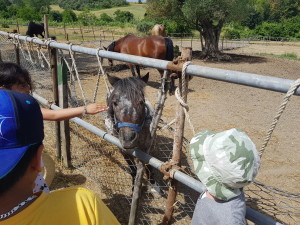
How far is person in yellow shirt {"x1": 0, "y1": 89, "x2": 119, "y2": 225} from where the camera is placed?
781mm

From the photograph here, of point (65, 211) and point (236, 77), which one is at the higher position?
point (236, 77)

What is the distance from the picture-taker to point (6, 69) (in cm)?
197

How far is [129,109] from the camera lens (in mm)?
2312

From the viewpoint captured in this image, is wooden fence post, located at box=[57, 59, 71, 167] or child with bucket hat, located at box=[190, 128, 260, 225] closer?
child with bucket hat, located at box=[190, 128, 260, 225]

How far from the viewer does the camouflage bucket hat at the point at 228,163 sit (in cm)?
114

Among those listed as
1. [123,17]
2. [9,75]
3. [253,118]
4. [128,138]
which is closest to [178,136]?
[128,138]

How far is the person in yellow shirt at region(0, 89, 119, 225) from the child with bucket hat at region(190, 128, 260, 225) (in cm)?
55

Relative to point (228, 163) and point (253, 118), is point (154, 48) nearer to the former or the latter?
point (253, 118)

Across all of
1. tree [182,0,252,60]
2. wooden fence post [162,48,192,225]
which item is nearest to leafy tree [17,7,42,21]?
tree [182,0,252,60]

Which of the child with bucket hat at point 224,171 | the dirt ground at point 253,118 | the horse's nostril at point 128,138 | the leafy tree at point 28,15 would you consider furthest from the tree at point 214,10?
the leafy tree at point 28,15

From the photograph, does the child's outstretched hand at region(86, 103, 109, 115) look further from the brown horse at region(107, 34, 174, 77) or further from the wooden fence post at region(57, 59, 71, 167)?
the brown horse at region(107, 34, 174, 77)

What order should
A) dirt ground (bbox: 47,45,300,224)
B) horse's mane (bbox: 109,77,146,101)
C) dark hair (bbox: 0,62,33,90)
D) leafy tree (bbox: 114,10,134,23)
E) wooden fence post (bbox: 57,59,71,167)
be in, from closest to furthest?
dark hair (bbox: 0,62,33,90)
horse's mane (bbox: 109,77,146,101)
wooden fence post (bbox: 57,59,71,167)
dirt ground (bbox: 47,45,300,224)
leafy tree (bbox: 114,10,134,23)

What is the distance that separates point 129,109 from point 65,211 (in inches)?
56.7

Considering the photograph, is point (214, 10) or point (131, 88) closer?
point (131, 88)
